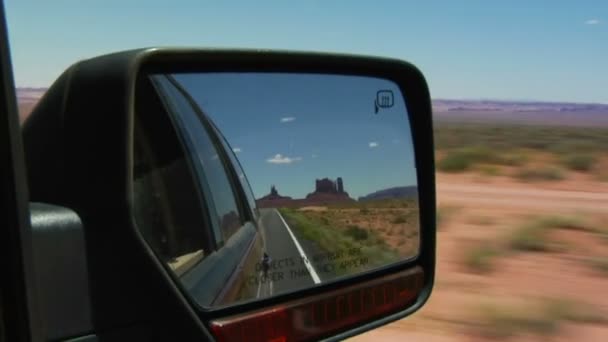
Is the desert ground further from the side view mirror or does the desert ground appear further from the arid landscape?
the side view mirror

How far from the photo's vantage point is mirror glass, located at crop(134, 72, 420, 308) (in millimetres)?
2006

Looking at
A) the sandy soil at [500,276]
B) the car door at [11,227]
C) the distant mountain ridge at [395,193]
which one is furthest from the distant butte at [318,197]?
the sandy soil at [500,276]

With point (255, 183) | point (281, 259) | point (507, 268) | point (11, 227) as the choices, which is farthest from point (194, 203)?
point (507, 268)

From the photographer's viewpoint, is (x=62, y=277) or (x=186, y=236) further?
Answer: (x=186, y=236)

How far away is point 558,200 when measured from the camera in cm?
2670

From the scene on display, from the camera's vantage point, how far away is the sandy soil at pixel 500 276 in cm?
852

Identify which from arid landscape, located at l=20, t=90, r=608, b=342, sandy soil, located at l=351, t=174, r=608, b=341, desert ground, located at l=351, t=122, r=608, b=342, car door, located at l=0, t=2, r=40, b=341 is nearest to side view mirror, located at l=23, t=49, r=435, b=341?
arid landscape, located at l=20, t=90, r=608, b=342

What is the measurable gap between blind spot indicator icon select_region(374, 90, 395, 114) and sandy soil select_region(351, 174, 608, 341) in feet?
13.6

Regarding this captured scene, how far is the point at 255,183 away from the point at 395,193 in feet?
3.36

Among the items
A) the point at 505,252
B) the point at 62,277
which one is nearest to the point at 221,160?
the point at 62,277

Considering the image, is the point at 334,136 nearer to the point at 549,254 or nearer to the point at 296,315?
the point at 296,315

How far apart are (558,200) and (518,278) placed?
15.3m

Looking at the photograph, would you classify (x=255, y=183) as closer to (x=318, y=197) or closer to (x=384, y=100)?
(x=318, y=197)

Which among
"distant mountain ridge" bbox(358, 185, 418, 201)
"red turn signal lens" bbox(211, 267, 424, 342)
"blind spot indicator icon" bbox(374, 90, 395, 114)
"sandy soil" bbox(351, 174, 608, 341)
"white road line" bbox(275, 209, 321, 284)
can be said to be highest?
"blind spot indicator icon" bbox(374, 90, 395, 114)
